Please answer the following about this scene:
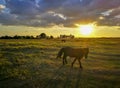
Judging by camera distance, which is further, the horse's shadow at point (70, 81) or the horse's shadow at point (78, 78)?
the horse's shadow at point (78, 78)

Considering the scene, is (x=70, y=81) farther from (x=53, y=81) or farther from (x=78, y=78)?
(x=53, y=81)

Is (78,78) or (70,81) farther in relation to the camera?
(78,78)

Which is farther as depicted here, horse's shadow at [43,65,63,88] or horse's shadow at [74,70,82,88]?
horse's shadow at [74,70,82,88]

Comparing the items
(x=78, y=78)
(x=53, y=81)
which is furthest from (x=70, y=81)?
(x=53, y=81)

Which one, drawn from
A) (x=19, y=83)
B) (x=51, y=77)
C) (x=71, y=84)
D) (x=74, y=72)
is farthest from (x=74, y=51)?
(x=19, y=83)

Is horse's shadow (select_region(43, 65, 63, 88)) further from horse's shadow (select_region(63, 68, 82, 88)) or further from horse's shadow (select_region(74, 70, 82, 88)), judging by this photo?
horse's shadow (select_region(74, 70, 82, 88))

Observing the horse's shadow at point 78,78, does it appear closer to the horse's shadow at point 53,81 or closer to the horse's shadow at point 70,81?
the horse's shadow at point 70,81

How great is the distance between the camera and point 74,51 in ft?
61.0

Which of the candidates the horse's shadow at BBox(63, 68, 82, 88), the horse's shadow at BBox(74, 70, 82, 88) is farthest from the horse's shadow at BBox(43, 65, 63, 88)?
the horse's shadow at BBox(74, 70, 82, 88)

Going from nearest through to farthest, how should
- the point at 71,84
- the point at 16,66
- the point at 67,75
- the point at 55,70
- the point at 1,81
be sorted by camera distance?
the point at 71,84 < the point at 1,81 < the point at 67,75 < the point at 55,70 < the point at 16,66

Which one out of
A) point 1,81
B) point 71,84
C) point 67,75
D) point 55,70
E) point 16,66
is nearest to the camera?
point 71,84

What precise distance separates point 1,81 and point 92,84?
6.34 m

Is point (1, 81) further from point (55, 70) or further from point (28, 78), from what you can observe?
point (55, 70)

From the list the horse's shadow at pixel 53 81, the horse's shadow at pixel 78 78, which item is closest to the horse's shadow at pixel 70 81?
the horse's shadow at pixel 78 78
